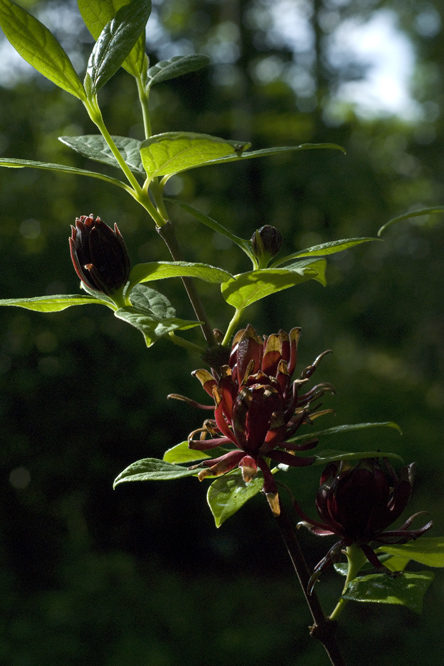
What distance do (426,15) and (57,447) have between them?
10.1 m

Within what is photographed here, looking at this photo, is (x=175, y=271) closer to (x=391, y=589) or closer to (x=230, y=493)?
(x=230, y=493)

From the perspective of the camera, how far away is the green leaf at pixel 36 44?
429mm

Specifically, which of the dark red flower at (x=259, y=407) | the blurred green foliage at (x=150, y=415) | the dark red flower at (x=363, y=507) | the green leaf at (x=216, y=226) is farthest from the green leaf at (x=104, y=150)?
the blurred green foliage at (x=150, y=415)

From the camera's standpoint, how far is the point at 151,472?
1.54 ft

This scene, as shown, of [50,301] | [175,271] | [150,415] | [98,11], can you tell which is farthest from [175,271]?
[150,415]

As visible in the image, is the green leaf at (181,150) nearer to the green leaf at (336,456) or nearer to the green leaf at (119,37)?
the green leaf at (119,37)

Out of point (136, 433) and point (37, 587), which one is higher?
point (136, 433)

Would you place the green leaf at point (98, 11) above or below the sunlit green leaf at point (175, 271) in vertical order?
above

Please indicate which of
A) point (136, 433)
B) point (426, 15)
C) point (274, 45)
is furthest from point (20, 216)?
point (426, 15)

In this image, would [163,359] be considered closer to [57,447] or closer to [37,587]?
[57,447]

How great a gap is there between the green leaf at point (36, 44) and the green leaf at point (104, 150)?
0.05 metres

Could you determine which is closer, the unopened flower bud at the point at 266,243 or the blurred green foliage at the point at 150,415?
the unopened flower bud at the point at 266,243

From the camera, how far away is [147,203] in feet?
1.57

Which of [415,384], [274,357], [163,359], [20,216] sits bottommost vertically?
[415,384]
